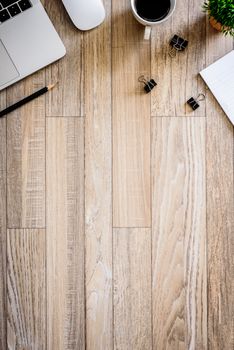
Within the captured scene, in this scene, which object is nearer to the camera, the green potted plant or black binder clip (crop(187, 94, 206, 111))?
the green potted plant

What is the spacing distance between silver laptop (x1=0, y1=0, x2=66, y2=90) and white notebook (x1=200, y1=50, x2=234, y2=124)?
0.30 metres

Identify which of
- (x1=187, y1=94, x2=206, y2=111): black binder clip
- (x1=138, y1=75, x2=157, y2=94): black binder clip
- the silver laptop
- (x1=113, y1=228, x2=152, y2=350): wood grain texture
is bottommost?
(x1=113, y1=228, x2=152, y2=350): wood grain texture

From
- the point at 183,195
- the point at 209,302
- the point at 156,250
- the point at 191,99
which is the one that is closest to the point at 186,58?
the point at 191,99

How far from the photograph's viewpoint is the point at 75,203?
1043 millimetres

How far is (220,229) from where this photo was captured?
105cm

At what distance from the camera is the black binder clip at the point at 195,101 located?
103 cm

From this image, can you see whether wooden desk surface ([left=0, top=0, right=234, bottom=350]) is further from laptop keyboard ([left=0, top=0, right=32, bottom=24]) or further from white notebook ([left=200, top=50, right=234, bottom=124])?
laptop keyboard ([left=0, top=0, right=32, bottom=24])

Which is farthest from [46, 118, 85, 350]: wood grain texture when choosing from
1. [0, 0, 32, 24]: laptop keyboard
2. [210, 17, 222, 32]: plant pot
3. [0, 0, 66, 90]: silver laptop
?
[210, 17, 222, 32]: plant pot

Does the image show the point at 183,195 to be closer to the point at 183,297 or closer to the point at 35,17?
the point at 183,297

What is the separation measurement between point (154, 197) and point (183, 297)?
219mm

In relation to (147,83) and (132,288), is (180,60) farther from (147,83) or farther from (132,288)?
(132,288)

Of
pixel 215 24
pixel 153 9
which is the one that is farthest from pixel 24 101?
pixel 215 24

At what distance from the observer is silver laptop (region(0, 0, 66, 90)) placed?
100 centimetres

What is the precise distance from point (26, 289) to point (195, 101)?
0.53 m
